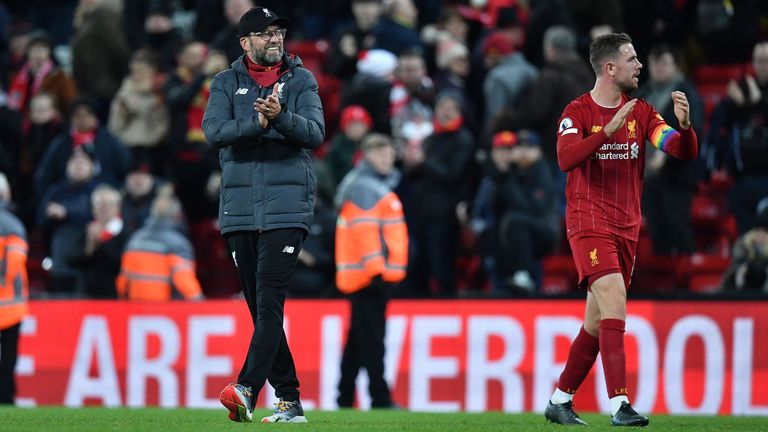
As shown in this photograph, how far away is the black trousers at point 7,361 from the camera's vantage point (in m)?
14.0

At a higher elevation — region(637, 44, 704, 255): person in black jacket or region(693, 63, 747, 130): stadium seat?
region(693, 63, 747, 130): stadium seat

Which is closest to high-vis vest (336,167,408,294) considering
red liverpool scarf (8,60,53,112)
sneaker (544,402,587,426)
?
sneaker (544,402,587,426)

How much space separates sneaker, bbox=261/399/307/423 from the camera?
936cm

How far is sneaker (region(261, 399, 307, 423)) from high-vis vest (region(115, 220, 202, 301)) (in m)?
6.63

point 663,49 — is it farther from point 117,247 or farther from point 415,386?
point 117,247

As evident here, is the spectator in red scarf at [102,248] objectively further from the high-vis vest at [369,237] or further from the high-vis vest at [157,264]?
the high-vis vest at [369,237]

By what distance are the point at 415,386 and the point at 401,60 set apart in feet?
13.6

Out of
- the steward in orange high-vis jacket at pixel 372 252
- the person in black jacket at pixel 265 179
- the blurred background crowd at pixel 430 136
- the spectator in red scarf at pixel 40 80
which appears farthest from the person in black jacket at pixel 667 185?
the spectator in red scarf at pixel 40 80

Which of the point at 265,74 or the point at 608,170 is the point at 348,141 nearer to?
the point at 265,74

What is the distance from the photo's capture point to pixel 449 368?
49.0ft

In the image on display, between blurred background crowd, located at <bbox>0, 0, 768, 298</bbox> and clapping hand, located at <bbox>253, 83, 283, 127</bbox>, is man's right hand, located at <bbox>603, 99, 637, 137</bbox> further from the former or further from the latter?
blurred background crowd, located at <bbox>0, 0, 768, 298</bbox>

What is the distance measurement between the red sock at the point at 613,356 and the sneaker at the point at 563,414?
529mm

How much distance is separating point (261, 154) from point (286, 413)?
159cm

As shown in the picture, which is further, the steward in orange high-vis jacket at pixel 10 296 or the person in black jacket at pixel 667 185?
the person in black jacket at pixel 667 185
